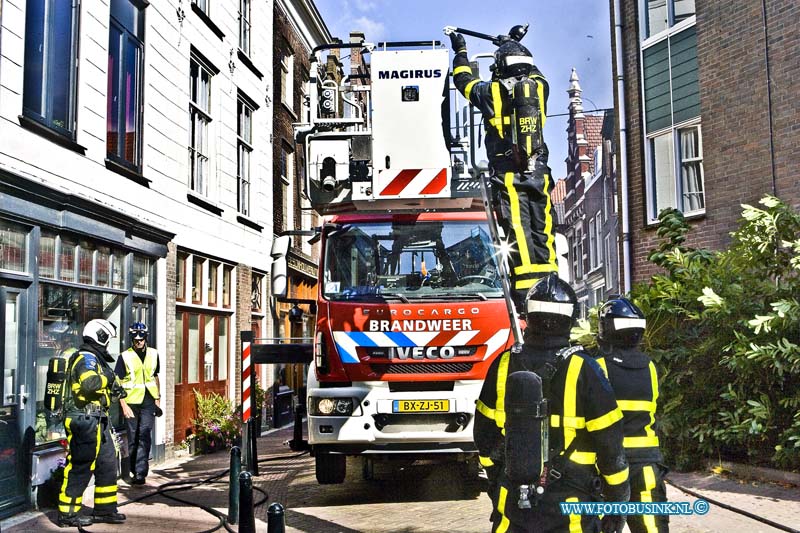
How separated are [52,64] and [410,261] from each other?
15.2 ft

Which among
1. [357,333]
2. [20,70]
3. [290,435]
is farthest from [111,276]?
[290,435]

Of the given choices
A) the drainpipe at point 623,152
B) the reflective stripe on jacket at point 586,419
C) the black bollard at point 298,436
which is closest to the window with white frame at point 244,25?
the drainpipe at point 623,152

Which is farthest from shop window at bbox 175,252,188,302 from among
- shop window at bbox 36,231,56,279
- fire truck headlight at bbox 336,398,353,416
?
fire truck headlight at bbox 336,398,353,416

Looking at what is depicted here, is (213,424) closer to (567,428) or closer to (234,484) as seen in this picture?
(234,484)

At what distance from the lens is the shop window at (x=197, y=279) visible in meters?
13.2

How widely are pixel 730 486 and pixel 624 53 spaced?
9.79 m

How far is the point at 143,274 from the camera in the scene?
1111cm

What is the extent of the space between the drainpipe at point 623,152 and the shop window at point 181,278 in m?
8.07

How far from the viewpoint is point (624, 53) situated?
1538cm

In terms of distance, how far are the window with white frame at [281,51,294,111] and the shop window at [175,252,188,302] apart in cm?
771

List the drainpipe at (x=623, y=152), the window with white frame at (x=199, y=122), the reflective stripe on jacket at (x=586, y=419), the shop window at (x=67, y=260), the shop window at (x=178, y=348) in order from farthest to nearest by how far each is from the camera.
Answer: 1. the drainpipe at (x=623, y=152)
2. the window with white frame at (x=199, y=122)
3. the shop window at (x=178, y=348)
4. the shop window at (x=67, y=260)
5. the reflective stripe on jacket at (x=586, y=419)

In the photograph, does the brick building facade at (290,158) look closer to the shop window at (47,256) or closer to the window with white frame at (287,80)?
the window with white frame at (287,80)

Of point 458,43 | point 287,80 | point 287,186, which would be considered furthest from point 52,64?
point 287,80

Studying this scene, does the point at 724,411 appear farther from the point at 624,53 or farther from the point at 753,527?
the point at 624,53
